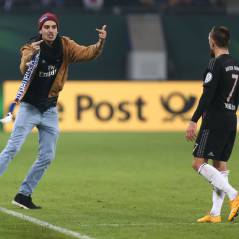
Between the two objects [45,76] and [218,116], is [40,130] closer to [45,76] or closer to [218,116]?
[45,76]

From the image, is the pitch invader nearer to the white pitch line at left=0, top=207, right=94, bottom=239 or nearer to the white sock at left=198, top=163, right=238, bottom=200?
the white sock at left=198, top=163, right=238, bottom=200

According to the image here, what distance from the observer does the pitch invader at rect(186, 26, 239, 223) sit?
33.9 feet

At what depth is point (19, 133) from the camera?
11430 millimetres

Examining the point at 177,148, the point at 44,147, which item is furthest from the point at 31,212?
the point at 177,148

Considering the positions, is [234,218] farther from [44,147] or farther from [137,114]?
[137,114]

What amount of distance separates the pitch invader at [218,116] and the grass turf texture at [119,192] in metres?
0.35

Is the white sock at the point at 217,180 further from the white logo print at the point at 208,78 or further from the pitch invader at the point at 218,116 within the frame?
the white logo print at the point at 208,78

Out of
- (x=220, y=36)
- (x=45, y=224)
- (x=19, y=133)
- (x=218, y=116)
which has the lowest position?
(x=45, y=224)

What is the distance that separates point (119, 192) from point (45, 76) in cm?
273

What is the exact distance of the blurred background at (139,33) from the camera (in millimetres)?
29953

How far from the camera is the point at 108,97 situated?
83.9 feet

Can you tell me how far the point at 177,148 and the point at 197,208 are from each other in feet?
30.3

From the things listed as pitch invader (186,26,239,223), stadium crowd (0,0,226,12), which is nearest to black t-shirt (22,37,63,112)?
pitch invader (186,26,239,223)

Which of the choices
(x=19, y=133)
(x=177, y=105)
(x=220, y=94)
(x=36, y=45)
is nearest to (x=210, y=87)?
(x=220, y=94)
